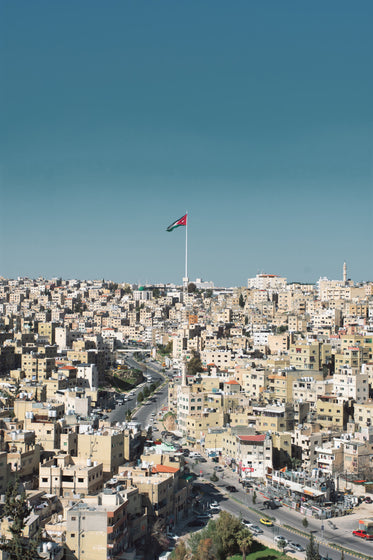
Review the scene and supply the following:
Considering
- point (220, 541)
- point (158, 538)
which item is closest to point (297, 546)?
point (220, 541)

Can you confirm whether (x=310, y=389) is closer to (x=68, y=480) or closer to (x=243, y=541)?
(x=243, y=541)

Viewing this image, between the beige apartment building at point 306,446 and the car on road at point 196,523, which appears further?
the beige apartment building at point 306,446

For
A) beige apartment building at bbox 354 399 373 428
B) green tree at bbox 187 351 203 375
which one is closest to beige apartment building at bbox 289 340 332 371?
green tree at bbox 187 351 203 375

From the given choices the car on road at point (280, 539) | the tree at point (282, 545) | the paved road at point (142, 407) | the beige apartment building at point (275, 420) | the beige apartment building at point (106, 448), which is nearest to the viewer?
the tree at point (282, 545)

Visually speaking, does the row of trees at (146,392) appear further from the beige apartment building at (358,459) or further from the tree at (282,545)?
the tree at (282,545)

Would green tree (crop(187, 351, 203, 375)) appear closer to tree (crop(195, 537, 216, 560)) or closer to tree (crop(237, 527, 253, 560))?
tree (crop(237, 527, 253, 560))

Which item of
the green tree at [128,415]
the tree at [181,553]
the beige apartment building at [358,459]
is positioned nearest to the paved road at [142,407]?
the green tree at [128,415]

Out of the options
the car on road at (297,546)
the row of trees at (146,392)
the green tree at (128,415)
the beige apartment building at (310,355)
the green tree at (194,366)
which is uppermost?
the beige apartment building at (310,355)
